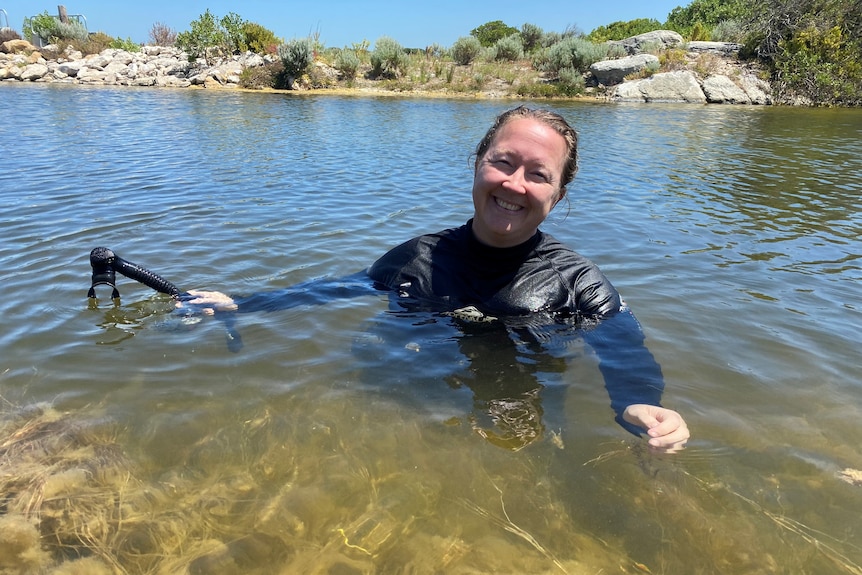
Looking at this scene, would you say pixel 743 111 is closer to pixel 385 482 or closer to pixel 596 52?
pixel 596 52

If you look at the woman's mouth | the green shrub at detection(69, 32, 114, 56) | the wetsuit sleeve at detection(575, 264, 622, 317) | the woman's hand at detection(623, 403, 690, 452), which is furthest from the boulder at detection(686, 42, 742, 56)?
the green shrub at detection(69, 32, 114, 56)

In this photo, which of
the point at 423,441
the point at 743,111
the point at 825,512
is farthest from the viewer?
the point at 743,111

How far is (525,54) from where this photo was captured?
129ft

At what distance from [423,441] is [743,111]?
27886 mm

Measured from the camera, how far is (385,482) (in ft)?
8.11

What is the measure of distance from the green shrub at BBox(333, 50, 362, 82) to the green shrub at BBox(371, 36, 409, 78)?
1.24m

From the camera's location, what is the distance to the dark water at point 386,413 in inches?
85.0

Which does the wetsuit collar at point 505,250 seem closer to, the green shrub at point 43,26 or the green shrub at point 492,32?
the green shrub at point 492,32

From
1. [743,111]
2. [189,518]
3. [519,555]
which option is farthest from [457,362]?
[743,111]

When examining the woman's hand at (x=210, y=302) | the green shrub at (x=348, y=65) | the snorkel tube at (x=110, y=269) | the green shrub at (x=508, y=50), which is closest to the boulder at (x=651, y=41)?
the green shrub at (x=508, y=50)

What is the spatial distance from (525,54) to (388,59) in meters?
10.9

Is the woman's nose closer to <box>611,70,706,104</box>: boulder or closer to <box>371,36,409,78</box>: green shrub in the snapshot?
<box>611,70,706,104</box>: boulder

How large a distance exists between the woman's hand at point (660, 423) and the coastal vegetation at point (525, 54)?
106ft

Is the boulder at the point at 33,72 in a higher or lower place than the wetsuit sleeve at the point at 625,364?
higher
